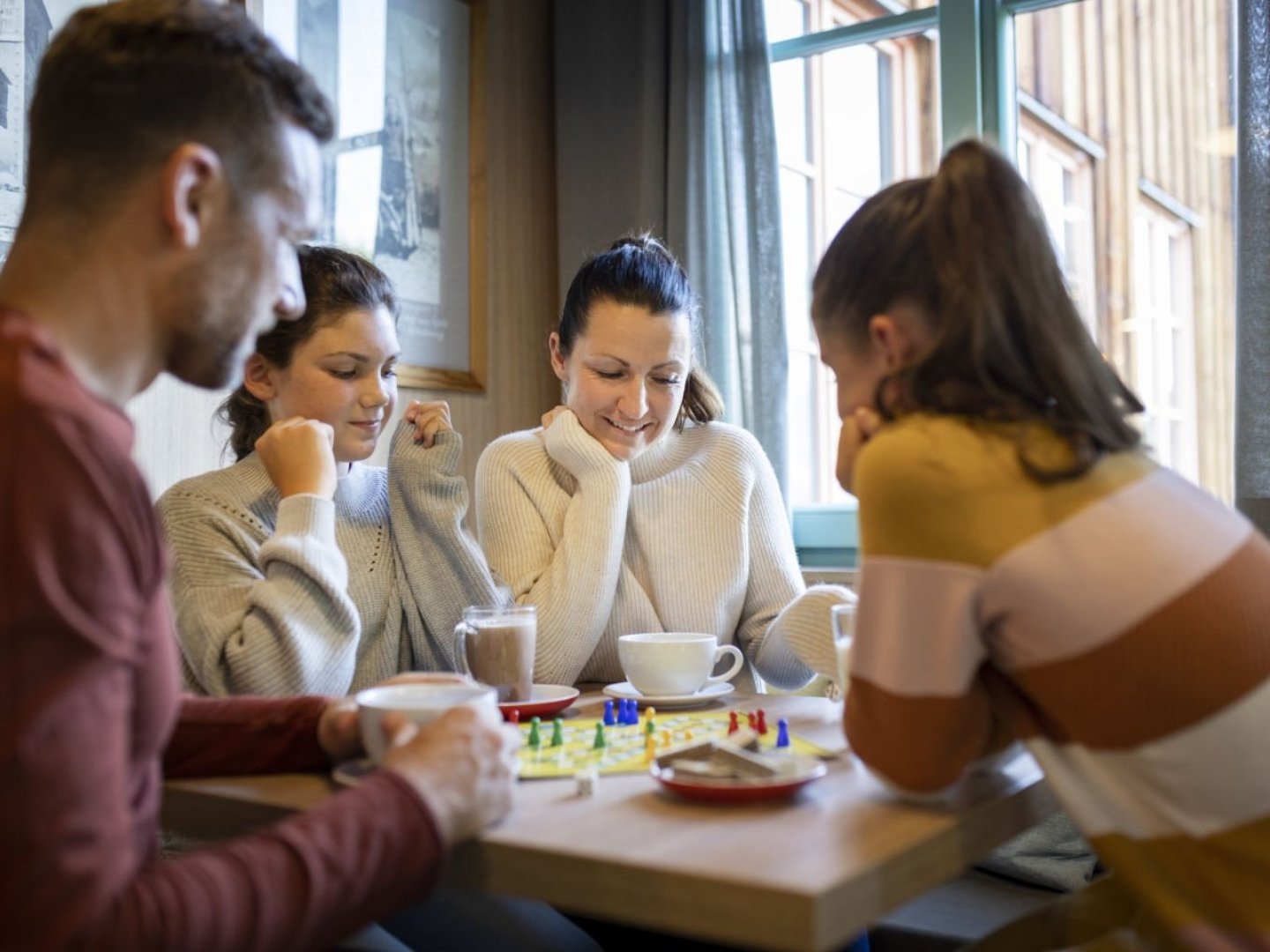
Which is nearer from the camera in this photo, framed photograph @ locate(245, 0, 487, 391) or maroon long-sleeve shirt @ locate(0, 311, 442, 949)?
maroon long-sleeve shirt @ locate(0, 311, 442, 949)

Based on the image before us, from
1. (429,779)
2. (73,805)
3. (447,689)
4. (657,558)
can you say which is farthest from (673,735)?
(657,558)

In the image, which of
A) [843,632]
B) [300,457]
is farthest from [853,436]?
[300,457]

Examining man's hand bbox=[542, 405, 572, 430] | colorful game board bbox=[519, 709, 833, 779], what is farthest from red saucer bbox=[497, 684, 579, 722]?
man's hand bbox=[542, 405, 572, 430]

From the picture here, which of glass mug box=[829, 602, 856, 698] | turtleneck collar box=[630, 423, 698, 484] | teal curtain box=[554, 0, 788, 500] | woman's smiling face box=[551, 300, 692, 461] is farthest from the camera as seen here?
teal curtain box=[554, 0, 788, 500]

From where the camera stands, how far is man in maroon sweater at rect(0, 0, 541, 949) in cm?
66

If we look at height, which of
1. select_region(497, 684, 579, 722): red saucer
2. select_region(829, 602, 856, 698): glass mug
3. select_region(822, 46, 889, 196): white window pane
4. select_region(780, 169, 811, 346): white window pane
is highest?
select_region(822, 46, 889, 196): white window pane

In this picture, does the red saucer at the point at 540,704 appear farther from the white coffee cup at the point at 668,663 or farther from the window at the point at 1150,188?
the window at the point at 1150,188

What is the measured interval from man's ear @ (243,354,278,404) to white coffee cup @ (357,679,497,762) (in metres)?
0.75

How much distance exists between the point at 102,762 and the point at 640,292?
1312 mm

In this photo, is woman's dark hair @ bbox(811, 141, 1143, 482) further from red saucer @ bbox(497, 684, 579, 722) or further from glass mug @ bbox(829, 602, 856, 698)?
red saucer @ bbox(497, 684, 579, 722)

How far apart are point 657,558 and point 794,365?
5.24 ft

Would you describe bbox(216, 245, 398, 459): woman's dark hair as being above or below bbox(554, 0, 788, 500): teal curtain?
below

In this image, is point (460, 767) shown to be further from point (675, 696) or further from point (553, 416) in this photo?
point (553, 416)

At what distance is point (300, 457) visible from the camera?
4.81 ft
